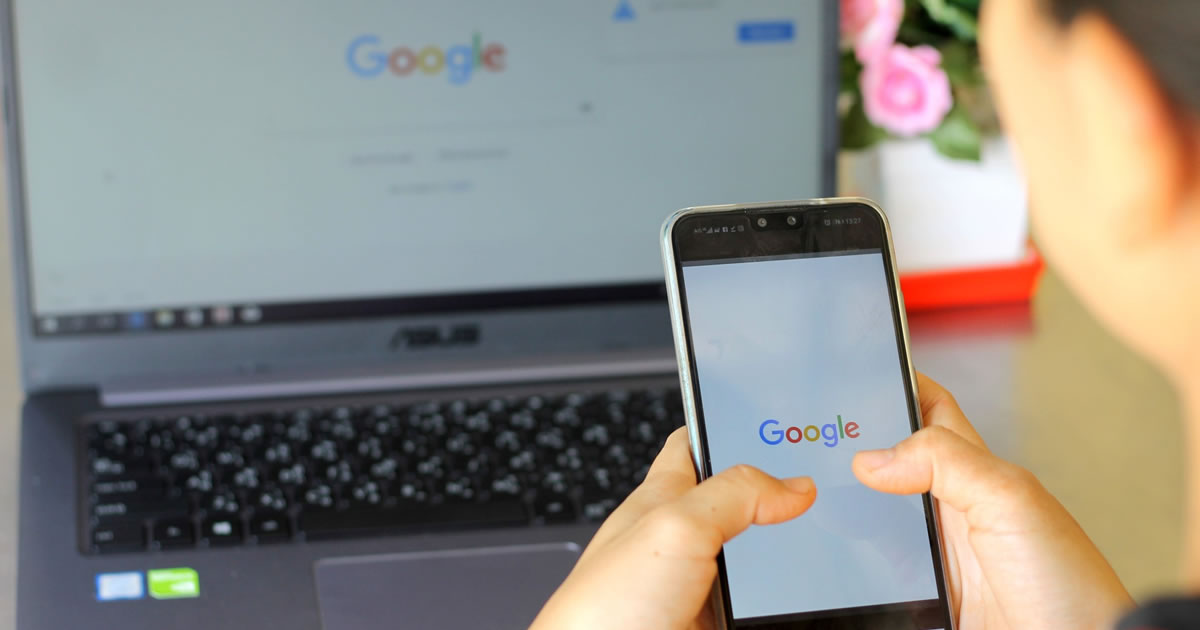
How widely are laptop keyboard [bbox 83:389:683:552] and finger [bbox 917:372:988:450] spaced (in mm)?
220

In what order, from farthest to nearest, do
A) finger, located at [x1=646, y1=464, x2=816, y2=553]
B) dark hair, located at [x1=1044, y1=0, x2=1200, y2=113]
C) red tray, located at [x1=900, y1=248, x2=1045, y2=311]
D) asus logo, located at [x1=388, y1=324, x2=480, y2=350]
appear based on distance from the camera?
red tray, located at [x1=900, y1=248, x2=1045, y2=311], asus logo, located at [x1=388, y1=324, x2=480, y2=350], finger, located at [x1=646, y1=464, x2=816, y2=553], dark hair, located at [x1=1044, y1=0, x2=1200, y2=113]

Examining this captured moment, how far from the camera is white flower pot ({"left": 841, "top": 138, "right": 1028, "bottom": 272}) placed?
0.90m

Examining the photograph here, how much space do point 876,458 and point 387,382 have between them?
45cm

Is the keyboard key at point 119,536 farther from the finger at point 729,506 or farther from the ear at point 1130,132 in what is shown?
the ear at point 1130,132

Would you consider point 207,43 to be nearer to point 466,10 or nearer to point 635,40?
point 466,10

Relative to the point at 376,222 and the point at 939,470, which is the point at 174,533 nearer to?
the point at 376,222

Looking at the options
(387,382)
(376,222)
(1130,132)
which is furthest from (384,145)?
(1130,132)

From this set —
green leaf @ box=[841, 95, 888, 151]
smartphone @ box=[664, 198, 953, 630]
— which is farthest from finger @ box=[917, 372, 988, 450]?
green leaf @ box=[841, 95, 888, 151]

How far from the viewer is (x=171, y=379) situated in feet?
2.54

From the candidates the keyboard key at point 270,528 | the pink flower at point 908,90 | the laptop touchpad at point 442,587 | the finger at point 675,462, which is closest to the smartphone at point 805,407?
the finger at point 675,462

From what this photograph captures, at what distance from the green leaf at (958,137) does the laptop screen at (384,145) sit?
130mm

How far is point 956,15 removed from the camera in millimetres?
873

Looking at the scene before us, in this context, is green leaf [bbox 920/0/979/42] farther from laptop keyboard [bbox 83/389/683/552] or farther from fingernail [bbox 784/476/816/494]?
fingernail [bbox 784/476/816/494]

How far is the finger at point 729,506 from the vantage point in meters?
0.39
